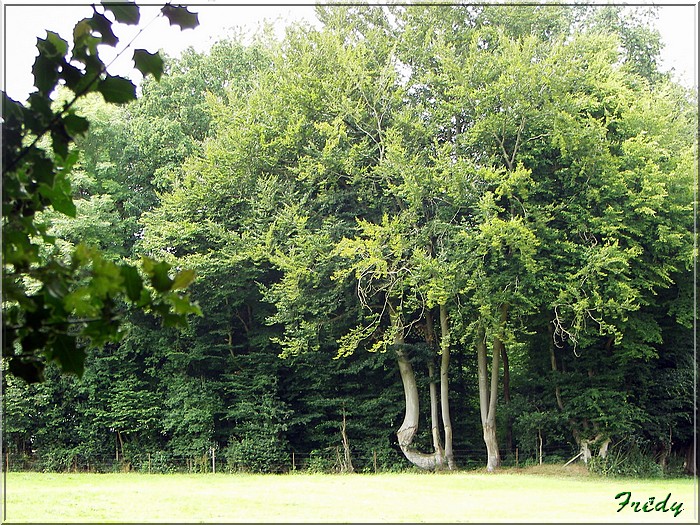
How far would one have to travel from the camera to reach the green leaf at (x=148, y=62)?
3.01ft

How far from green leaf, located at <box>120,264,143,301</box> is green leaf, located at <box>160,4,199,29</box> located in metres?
0.34

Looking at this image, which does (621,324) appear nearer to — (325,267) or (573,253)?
(573,253)

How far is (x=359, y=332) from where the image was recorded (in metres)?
8.31

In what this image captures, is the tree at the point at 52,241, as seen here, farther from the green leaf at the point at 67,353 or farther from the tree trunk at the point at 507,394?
the tree trunk at the point at 507,394

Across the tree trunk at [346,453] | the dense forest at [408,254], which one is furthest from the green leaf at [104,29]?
the tree trunk at [346,453]

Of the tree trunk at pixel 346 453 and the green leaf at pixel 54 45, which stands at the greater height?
the green leaf at pixel 54 45

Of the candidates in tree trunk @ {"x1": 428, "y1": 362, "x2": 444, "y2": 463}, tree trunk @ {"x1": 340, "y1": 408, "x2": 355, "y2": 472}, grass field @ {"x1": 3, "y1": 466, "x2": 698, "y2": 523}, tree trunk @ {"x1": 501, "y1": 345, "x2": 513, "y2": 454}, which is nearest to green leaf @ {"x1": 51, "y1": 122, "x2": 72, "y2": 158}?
grass field @ {"x1": 3, "y1": 466, "x2": 698, "y2": 523}

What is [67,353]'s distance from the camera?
814 mm

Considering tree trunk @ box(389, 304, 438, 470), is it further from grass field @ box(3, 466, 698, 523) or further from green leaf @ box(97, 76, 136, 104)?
green leaf @ box(97, 76, 136, 104)

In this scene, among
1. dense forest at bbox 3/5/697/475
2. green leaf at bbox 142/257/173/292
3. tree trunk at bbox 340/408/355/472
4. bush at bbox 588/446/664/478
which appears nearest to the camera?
green leaf at bbox 142/257/173/292

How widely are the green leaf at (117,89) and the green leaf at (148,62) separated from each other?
1.2 inches

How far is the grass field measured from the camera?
16.9ft

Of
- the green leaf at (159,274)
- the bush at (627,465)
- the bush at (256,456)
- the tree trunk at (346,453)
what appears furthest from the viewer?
the tree trunk at (346,453)

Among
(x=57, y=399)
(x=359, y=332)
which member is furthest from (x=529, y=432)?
(x=57, y=399)
